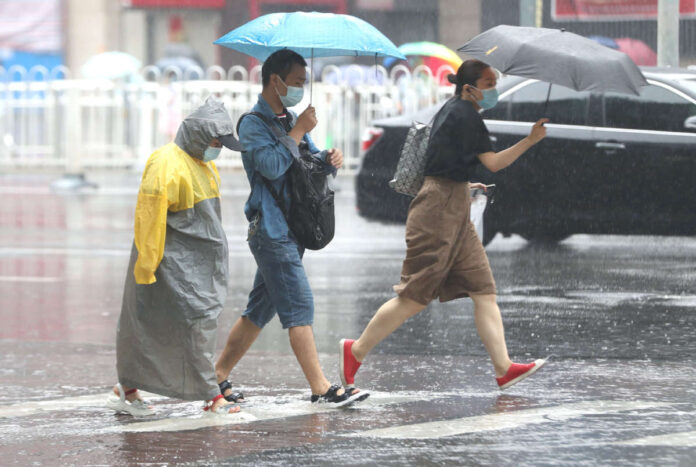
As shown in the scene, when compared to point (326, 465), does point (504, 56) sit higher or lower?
higher

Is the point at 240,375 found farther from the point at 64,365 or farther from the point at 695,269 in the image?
the point at 695,269

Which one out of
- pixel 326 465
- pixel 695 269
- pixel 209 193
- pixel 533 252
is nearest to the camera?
pixel 326 465

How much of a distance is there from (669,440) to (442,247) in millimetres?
1567

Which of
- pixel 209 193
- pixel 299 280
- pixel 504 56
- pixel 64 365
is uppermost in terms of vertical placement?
pixel 504 56

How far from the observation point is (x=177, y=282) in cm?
601

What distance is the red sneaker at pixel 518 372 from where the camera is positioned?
6.59m

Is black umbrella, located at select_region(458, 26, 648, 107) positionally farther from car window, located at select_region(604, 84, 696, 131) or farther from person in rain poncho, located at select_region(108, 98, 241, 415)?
car window, located at select_region(604, 84, 696, 131)

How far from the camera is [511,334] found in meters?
8.50

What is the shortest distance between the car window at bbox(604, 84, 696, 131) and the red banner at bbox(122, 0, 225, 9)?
20061 mm

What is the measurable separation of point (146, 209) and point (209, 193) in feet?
1.12

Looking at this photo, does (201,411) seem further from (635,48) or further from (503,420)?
(635,48)

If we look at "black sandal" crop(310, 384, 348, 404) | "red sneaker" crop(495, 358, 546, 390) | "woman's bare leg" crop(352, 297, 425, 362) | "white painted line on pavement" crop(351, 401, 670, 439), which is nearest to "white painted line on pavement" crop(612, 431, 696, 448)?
"white painted line on pavement" crop(351, 401, 670, 439)

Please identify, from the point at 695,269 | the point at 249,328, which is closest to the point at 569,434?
the point at 249,328

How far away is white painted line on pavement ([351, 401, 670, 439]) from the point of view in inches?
227
